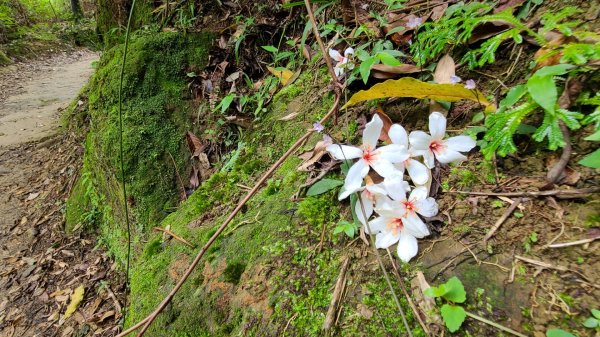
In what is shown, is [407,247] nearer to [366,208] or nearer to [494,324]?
[366,208]

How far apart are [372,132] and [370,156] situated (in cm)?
9

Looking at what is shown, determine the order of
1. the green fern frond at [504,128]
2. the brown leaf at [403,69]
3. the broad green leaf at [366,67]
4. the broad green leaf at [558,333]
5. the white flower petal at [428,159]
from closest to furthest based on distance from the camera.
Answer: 1. the broad green leaf at [558,333]
2. the green fern frond at [504,128]
3. the white flower petal at [428,159]
4. the broad green leaf at [366,67]
5. the brown leaf at [403,69]

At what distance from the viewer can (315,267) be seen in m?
1.37

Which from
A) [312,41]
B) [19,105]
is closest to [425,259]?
[312,41]

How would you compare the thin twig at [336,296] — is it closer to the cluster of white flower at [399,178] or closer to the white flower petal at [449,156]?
the cluster of white flower at [399,178]

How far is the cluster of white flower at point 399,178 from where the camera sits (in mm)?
1181

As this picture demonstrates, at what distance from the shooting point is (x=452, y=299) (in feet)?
3.36

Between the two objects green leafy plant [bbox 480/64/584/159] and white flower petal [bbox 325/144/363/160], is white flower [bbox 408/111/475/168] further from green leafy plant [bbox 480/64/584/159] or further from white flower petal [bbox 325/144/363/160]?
white flower petal [bbox 325/144/363/160]

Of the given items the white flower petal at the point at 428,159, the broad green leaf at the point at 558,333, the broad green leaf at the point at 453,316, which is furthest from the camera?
the white flower petal at the point at 428,159

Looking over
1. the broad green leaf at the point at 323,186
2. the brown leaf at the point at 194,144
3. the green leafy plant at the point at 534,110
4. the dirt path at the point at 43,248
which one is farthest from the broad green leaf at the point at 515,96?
the dirt path at the point at 43,248

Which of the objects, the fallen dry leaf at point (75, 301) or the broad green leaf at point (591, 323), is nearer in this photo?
the broad green leaf at point (591, 323)

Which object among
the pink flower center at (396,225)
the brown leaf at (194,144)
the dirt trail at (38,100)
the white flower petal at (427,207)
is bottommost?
the dirt trail at (38,100)

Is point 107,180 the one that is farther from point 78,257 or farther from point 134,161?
point 78,257

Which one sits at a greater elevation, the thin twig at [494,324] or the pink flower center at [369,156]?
the pink flower center at [369,156]
